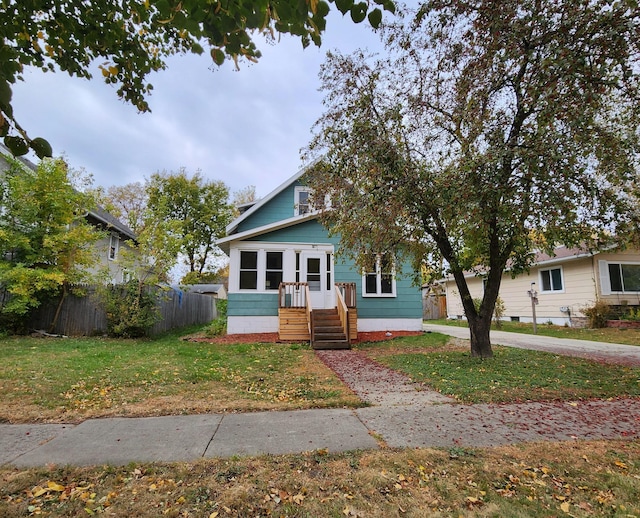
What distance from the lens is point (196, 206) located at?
2897 cm

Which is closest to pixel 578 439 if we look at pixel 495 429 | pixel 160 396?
pixel 495 429

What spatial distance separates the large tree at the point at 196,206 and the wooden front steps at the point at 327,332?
18.6 metres

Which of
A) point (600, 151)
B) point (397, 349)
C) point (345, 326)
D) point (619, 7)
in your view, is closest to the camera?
point (619, 7)

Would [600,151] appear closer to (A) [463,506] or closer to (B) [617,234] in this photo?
(B) [617,234]

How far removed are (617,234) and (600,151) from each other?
5.24 ft

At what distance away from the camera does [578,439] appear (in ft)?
11.5

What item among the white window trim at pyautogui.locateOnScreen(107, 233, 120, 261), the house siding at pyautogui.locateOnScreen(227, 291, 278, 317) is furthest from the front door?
the white window trim at pyautogui.locateOnScreen(107, 233, 120, 261)

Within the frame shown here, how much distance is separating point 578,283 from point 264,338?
13.3 m

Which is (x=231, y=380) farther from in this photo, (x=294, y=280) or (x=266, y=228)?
(x=266, y=228)

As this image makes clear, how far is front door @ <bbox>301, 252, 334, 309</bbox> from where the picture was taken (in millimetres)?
13141

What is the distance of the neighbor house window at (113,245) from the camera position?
1878 cm

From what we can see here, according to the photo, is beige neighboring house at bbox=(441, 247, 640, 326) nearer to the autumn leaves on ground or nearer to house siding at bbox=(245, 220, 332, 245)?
house siding at bbox=(245, 220, 332, 245)

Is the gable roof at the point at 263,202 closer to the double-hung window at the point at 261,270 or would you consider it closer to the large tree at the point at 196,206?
the double-hung window at the point at 261,270

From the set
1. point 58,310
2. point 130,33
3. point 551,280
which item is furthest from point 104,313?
point 551,280
